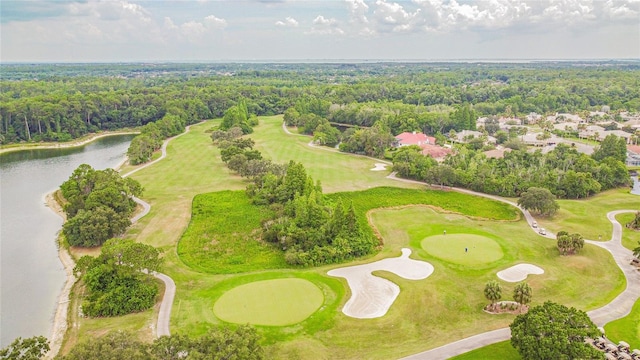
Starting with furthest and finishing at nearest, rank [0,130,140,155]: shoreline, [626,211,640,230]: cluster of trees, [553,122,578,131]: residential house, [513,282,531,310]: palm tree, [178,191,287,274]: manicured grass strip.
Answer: [553,122,578,131]: residential house → [0,130,140,155]: shoreline → [626,211,640,230]: cluster of trees → [178,191,287,274]: manicured grass strip → [513,282,531,310]: palm tree

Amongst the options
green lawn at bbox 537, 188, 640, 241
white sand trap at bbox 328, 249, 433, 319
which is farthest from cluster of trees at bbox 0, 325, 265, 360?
green lawn at bbox 537, 188, 640, 241

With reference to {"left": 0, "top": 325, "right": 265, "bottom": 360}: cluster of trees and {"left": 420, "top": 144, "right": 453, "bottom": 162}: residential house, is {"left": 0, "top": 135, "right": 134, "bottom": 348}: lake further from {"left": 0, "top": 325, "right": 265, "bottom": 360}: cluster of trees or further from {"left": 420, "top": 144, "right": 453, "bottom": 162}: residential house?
{"left": 420, "top": 144, "right": 453, "bottom": 162}: residential house

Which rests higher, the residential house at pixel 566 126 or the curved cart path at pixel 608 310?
the residential house at pixel 566 126

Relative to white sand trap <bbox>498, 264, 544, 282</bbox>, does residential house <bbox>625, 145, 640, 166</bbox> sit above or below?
above

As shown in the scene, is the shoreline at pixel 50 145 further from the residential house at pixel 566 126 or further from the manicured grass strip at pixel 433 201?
the residential house at pixel 566 126

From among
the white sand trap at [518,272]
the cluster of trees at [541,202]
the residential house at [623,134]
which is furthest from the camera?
the residential house at [623,134]

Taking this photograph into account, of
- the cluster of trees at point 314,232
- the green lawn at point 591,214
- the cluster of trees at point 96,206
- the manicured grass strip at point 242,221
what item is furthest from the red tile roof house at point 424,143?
the cluster of trees at point 96,206
